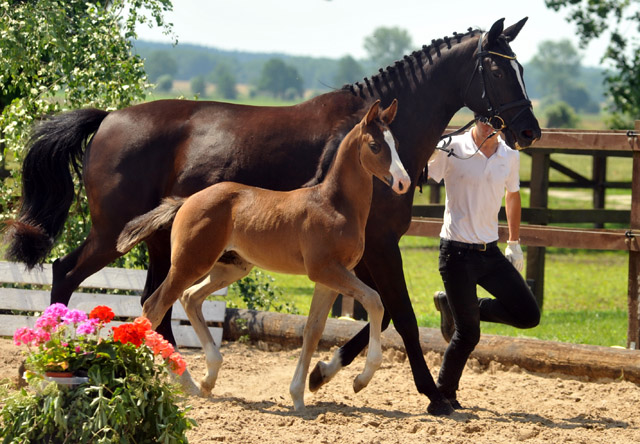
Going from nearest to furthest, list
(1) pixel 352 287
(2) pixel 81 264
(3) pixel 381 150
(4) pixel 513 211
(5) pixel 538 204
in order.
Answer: (3) pixel 381 150 < (1) pixel 352 287 < (4) pixel 513 211 < (2) pixel 81 264 < (5) pixel 538 204

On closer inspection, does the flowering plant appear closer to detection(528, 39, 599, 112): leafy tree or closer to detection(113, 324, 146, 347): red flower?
detection(113, 324, 146, 347): red flower

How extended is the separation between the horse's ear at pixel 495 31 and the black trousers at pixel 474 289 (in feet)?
4.10

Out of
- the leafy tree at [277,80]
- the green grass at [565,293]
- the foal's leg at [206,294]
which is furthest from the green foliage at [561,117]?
the foal's leg at [206,294]

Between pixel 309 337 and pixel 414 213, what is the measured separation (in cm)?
376

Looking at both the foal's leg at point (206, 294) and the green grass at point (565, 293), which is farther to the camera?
the green grass at point (565, 293)

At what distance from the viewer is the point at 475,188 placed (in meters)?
5.27

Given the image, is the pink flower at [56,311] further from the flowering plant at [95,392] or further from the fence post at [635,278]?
the fence post at [635,278]

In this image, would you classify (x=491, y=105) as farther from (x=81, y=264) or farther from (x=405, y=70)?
(x=81, y=264)

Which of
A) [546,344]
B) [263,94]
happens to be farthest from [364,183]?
[263,94]

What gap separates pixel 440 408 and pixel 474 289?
0.74 meters

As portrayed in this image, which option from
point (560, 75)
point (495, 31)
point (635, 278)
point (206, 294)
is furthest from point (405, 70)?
point (560, 75)

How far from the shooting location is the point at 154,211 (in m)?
5.12

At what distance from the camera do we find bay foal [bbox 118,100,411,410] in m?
4.75

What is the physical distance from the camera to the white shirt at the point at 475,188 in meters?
5.26
